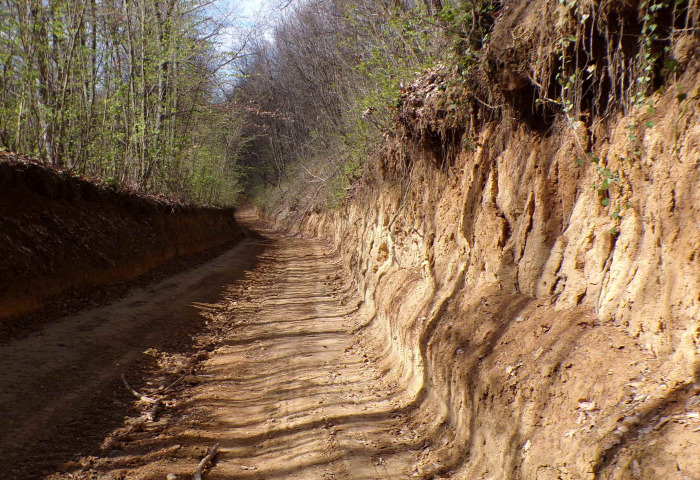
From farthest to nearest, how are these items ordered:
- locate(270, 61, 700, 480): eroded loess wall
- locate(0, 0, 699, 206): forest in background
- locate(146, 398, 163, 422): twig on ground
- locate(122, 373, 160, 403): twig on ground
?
locate(122, 373, 160, 403): twig on ground
locate(146, 398, 163, 422): twig on ground
locate(0, 0, 699, 206): forest in background
locate(270, 61, 700, 480): eroded loess wall

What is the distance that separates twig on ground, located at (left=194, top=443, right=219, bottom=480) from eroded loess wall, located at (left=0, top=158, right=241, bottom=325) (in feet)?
14.6

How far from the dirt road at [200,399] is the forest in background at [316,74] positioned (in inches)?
136

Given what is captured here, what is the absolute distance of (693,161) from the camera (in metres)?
2.51

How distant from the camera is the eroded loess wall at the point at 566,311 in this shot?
235cm

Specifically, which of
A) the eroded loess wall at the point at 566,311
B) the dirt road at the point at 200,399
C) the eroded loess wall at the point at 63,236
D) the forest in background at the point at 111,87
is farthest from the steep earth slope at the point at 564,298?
the forest in background at the point at 111,87

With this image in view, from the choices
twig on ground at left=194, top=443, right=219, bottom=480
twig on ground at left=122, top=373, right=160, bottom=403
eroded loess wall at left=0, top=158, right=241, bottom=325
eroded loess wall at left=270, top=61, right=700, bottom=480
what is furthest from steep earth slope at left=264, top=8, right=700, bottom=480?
eroded loess wall at left=0, top=158, right=241, bottom=325

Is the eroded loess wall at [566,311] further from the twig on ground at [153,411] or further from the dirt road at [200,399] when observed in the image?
the twig on ground at [153,411]

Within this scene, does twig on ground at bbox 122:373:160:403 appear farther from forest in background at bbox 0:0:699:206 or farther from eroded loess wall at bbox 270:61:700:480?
forest in background at bbox 0:0:699:206

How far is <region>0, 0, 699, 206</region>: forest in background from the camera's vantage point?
3.30m

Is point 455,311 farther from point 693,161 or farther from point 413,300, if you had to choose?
point 693,161

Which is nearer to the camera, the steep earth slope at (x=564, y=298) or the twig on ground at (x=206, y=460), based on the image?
the steep earth slope at (x=564, y=298)

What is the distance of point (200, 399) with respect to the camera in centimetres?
511

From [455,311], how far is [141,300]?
6.94 m

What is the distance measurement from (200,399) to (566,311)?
13.4ft
